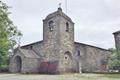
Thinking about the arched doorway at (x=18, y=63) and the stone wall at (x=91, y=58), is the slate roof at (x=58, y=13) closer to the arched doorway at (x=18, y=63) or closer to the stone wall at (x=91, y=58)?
the stone wall at (x=91, y=58)

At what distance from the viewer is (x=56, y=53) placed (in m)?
30.8

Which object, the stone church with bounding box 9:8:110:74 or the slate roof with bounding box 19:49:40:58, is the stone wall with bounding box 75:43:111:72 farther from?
the slate roof with bounding box 19:49:40:58

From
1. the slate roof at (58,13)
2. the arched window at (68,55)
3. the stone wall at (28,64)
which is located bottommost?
the stone wall at (28,64)

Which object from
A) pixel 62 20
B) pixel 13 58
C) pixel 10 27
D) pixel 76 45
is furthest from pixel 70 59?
pixel 10 27

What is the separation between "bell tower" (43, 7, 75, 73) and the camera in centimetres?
3078

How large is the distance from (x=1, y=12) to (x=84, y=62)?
26.9 metres

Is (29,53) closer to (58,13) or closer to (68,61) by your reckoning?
(68,61)

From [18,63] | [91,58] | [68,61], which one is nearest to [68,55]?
[68,61]

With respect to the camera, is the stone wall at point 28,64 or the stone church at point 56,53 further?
the stone wall at point 28,64

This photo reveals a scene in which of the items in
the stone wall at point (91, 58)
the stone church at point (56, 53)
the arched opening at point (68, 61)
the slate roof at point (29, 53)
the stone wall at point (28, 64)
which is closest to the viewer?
the stone church at point (56, 53)

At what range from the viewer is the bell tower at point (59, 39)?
30778 mm

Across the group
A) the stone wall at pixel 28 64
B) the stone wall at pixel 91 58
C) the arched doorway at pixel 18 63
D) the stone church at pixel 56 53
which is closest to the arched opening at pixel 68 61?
the stone church at pixel 56 53

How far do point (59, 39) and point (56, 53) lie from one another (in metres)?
2.24

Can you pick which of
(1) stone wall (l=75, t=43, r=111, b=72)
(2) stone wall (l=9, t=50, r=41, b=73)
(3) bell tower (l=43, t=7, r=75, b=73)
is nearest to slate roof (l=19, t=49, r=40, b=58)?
(2) stone wall (l=9, t=50, r=41, b=73)
